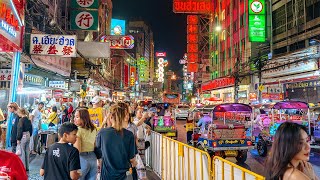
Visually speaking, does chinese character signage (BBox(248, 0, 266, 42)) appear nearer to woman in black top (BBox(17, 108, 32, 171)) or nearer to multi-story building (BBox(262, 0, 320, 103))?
multi-story building (BBox(262, 0, 320, 103))

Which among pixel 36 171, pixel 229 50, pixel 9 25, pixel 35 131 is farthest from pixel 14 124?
pixel 229 50

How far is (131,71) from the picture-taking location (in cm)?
10444

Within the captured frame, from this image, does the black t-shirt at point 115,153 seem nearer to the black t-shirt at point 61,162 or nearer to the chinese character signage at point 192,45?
the black t-shirt at point 61,162

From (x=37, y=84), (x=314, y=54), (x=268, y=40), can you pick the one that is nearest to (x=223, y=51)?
(x=268, y=40)

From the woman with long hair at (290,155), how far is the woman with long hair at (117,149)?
2757mm

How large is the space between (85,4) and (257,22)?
20159 millimetres

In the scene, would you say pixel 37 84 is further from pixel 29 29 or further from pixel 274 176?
pixel 274 176

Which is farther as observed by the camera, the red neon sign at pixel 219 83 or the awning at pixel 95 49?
the red neon sign at pixel 219 83

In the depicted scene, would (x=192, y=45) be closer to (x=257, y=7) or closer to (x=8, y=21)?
(x=257, y=7)

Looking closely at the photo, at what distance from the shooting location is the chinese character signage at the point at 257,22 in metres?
34.1

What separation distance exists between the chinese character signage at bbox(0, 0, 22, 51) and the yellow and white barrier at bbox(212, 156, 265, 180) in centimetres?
673

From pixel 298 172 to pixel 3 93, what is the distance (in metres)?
16.3

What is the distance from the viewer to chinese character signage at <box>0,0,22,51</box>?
8.67 metres

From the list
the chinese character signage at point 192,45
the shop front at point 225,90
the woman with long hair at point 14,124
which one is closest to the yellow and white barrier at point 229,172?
the woman with long hair at point 14,124
